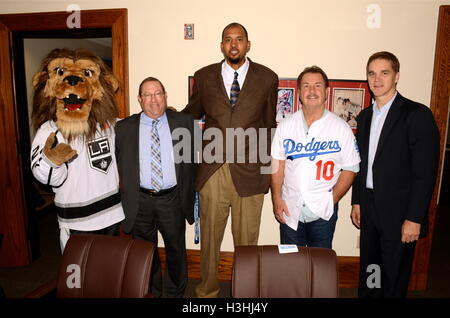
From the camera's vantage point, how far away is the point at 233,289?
140 centimetres

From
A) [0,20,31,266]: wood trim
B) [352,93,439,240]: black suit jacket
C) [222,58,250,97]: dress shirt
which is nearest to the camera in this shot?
[352,93,439,240]: black suit jacket

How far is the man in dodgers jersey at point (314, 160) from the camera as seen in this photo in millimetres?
2008

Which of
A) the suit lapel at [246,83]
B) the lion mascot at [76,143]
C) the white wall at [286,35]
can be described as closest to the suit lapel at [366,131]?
the white wall at [286,35]

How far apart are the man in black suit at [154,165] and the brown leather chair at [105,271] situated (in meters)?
0.67

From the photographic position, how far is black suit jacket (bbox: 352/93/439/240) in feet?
6.23

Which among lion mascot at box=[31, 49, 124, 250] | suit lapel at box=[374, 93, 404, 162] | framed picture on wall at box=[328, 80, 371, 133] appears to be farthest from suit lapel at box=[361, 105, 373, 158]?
lion mascot at box=[31, 49, 124, 250]

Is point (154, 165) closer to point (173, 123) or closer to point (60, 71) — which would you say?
point (173, 123)

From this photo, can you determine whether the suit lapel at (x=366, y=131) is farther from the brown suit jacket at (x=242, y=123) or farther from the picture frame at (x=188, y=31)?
the picture frame at (x=188, y=31)

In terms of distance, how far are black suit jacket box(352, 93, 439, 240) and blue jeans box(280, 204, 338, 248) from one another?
328mm

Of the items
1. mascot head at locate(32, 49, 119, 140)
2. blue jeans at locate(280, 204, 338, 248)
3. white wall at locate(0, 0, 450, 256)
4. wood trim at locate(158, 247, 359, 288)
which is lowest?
wood trim at locate(158, 247, 359, 288)

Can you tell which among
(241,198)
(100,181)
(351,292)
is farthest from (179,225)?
(351,292)

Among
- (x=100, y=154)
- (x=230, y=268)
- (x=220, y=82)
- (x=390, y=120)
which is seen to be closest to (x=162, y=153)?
(x=100, y=154)

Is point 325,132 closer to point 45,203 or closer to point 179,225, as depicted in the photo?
point 179,225

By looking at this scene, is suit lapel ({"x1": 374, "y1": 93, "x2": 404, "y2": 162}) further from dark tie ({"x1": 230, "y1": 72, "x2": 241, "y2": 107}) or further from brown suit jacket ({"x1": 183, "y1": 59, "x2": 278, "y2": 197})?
dark tie ({"x1": 230, "y1": 72, "x2": 241, "y2": 107})
